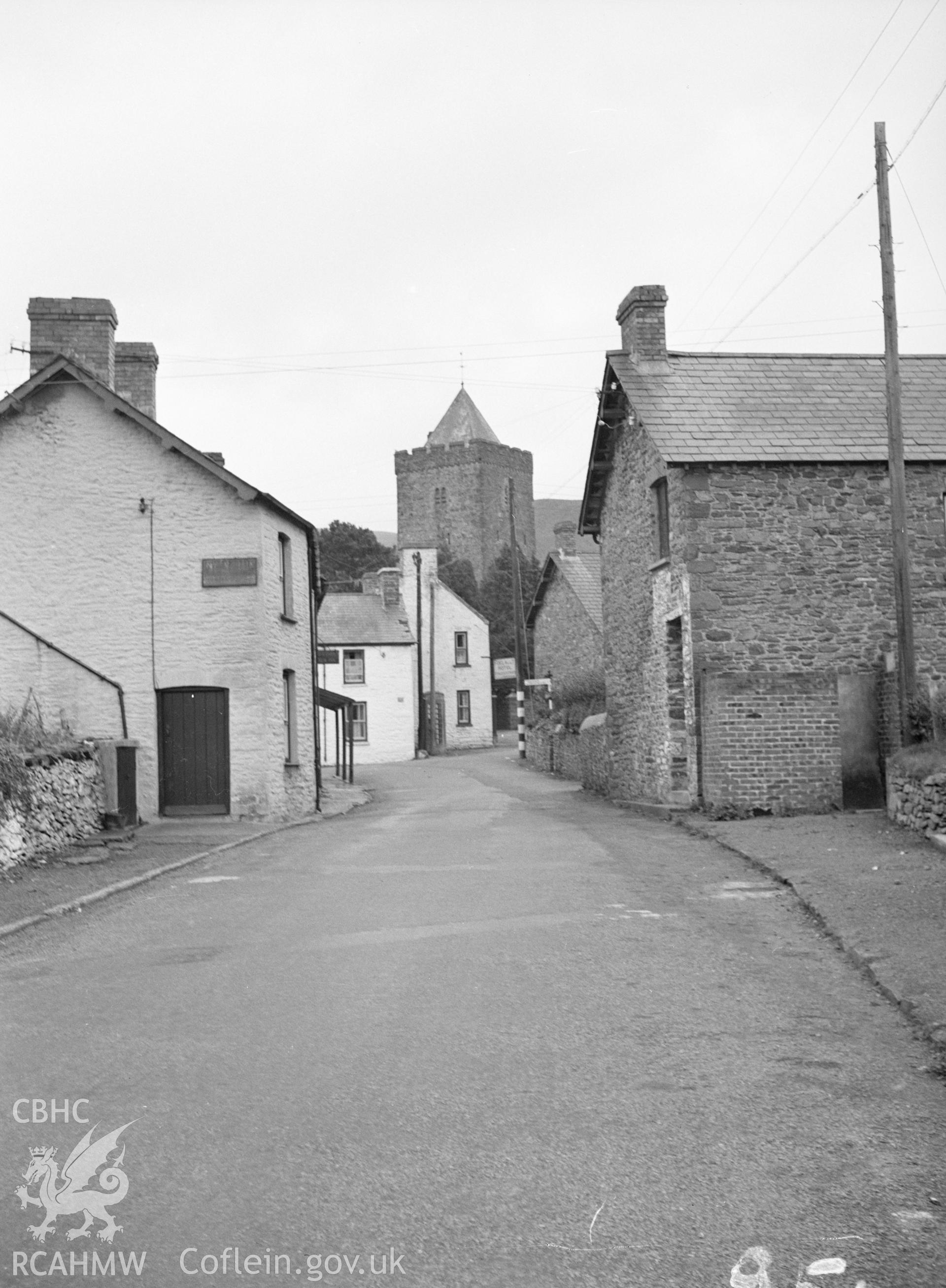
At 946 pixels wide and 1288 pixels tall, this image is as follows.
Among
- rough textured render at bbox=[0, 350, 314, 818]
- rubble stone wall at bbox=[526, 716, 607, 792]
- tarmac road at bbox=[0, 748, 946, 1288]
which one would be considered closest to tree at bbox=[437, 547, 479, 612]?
rubble stone wall at bbox=[526, 716, 607, 792]

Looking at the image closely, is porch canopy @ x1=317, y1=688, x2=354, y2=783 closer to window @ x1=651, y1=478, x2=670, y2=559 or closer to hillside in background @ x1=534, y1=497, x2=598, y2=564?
window @ x1=651, y1=478, x2=670, y2=559

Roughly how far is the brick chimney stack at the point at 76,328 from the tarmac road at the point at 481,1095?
13286mm

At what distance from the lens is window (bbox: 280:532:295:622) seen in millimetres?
22609

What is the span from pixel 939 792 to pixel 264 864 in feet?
25.5

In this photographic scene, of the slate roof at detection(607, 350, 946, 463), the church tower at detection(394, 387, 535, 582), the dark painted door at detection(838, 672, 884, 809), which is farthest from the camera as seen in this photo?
the church tower at detection(394, 387, 535, 582)

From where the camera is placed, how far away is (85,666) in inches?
796

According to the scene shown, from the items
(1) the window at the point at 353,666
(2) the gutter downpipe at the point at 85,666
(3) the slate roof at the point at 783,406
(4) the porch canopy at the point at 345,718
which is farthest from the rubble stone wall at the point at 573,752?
(1) the window at the point at 353,666

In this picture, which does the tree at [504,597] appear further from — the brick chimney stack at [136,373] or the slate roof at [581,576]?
the brick chimney stack at [136,373]

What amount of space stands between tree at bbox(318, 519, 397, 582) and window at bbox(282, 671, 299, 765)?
60.1 m

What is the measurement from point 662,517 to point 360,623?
33.8 metres

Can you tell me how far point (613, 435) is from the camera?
2473 cm

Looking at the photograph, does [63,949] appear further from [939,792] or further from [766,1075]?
[939,792]

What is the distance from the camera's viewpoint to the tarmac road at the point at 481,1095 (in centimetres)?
395

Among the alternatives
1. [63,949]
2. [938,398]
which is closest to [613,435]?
[938,398]
